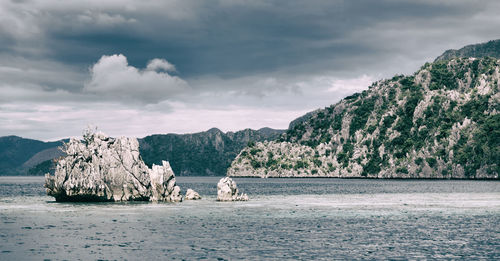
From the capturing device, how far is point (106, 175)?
112312 millimetres

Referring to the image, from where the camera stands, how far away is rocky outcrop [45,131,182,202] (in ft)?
361

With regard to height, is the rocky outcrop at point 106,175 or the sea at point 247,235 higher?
the rocky outcrop at point 106,175

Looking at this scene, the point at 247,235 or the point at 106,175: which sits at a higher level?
the point at 106,175

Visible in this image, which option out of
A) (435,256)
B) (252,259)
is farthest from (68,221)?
(435,256)

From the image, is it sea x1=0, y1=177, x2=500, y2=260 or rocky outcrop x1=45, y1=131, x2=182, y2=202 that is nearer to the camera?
sea x1=0, y1=177, x2=500, y2=260

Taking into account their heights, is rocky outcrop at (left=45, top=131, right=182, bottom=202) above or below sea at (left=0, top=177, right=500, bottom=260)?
above

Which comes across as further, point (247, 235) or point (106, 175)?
point (106, 175)

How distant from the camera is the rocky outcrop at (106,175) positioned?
110 m

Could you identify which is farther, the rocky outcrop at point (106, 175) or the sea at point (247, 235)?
the rocky outcrop at point (106, 175)

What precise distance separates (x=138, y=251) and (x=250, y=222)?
28.4 metres

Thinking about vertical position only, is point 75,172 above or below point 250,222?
above

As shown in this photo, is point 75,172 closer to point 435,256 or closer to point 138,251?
point 138,251

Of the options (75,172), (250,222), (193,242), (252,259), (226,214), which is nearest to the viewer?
(252,259)

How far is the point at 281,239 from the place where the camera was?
5528 centimetres
